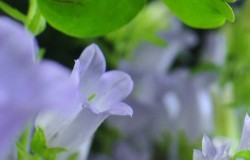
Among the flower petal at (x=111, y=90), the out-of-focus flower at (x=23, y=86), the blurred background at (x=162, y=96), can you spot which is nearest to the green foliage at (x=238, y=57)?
the blurred background at (x=162, y=96)

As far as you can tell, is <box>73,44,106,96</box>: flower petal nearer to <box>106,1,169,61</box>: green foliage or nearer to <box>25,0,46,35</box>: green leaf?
<box>25,0,46,35</box>: green leaf

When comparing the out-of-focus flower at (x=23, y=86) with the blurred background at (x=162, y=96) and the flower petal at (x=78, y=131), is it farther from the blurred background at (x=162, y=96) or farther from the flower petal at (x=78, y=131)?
the blurred background at (x=162, y=96)

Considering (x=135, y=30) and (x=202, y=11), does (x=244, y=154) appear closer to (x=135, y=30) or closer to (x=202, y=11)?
(x=202, y=11)

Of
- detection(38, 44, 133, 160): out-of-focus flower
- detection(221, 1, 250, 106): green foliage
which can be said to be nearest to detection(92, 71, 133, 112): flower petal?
detection(38, 44, 133, 160): out-of-focus flower

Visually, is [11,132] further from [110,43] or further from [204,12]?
[110,43]

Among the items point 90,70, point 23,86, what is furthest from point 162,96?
point 23,86

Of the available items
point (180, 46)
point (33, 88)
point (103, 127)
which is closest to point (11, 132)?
point (33, 88)
